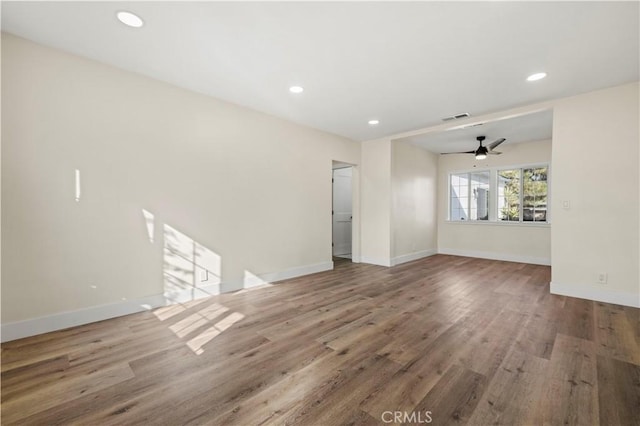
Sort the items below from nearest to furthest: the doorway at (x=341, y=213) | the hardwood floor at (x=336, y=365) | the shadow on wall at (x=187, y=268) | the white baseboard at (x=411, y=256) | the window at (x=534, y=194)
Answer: the hardwood floor at (x=336, y=365) → the shadow on wall at (x=187, y=268) → the white baseboard at (x=411, y=256) → the window at (x=534, y=194) → the doorway at (x=341, y=213)

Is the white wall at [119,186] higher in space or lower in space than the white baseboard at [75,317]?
higher

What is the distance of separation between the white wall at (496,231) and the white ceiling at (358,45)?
2.98 metres

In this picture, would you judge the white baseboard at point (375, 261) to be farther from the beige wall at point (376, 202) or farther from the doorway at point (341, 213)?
the doorway at point (341, 213)

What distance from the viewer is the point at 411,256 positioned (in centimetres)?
651

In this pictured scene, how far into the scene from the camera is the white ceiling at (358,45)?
2148 millimetres

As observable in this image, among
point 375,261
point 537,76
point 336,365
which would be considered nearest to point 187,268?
point 336,365

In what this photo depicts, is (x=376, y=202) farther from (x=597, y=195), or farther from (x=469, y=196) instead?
(x=597, y=195)

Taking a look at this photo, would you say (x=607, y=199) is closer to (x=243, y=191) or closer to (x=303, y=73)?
(x=303, y=73)

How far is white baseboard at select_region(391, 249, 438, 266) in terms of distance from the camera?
598cm

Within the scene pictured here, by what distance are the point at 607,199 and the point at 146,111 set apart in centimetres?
586

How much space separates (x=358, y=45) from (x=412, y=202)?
4606 millimetres

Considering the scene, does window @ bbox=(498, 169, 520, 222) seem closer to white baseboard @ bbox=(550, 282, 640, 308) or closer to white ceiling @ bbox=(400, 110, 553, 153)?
white ceiling @ bbox=(400, 110, 553, 153)

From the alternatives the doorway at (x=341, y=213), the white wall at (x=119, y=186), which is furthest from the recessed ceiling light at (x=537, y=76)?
the doorway at (x=341, y=213)

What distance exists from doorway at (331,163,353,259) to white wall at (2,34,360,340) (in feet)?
9.31
